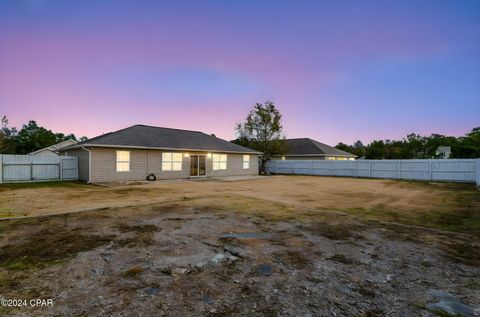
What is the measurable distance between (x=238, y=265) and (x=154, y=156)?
16407 millimetres

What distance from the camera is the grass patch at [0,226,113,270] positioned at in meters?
3.60

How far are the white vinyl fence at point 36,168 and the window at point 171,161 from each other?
613 cm

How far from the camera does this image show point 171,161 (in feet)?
64.0

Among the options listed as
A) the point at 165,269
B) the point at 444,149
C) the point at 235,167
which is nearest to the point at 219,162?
the point at 235,167

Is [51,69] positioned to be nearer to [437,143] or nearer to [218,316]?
[218,316]

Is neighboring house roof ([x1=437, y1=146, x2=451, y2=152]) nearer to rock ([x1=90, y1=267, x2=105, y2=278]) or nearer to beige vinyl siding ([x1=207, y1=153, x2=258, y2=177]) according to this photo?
beige vinyl siding ([x1=207, y1=153, x2=258, y2=177])

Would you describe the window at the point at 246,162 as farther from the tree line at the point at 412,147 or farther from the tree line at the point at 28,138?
the tree line at the point at 28,138

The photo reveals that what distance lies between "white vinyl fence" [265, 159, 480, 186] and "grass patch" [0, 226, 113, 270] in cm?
2217

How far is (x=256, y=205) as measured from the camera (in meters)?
8.66

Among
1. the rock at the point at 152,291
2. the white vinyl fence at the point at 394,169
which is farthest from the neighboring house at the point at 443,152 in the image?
the rock at the point at 152,291

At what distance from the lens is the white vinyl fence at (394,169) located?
720 inches

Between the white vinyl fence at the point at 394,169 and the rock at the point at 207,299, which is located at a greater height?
the white vinyl fence at the point at 394,169

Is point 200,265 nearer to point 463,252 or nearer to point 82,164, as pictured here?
point 463,252

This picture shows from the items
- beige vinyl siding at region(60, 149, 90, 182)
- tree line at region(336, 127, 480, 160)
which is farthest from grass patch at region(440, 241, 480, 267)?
tree line at region(336, 127, 480, 160)
